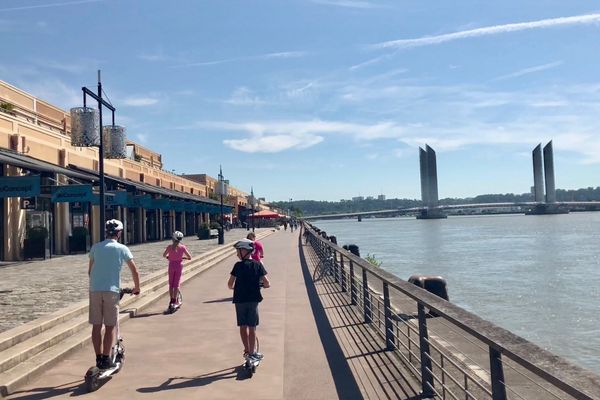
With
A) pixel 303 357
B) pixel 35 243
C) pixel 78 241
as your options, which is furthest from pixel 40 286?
pixel 78 241

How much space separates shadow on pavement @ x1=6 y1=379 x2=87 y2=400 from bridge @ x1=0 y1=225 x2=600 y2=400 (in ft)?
0.04

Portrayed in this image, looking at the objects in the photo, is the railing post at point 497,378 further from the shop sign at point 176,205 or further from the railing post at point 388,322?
the shop sign at point 176,205

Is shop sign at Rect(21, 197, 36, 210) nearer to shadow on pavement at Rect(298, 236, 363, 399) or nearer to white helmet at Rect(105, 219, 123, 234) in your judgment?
shadow on pavement at Rect(298, 236, 363, 399)

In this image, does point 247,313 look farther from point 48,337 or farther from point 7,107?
point 7,107

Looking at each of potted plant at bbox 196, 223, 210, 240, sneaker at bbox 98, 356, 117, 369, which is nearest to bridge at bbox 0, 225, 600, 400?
sneaker at bbox 98, 356, 117, 369

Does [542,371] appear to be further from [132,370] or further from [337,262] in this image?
[337,262]

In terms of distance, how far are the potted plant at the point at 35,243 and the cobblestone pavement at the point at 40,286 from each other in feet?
3.43

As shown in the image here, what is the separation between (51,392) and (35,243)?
16.9 m

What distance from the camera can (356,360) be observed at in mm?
6469

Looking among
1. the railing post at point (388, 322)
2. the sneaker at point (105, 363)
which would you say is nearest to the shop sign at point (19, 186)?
the sneaker at point (105, 363)

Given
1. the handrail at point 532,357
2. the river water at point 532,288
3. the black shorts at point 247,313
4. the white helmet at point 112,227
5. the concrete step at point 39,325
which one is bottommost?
the river water at point 532,288

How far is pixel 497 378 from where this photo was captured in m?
3.48

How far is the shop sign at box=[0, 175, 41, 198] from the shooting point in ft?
54.5

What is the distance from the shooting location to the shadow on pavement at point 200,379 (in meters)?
5.68
